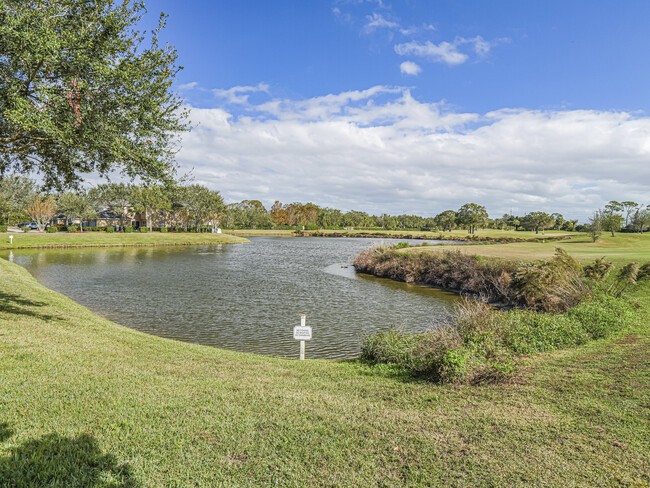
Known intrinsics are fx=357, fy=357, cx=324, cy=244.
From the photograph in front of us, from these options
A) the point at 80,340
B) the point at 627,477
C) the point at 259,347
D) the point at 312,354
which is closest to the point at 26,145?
the point at 80,340

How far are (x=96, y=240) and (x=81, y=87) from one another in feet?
200

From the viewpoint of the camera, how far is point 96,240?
6031 cm

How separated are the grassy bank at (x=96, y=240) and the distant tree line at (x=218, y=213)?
7.61 metres

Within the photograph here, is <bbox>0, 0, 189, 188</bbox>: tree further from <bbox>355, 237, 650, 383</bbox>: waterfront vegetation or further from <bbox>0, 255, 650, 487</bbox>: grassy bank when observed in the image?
<bbox>355, 237, 650, 383</bbox>: waterfront vegetation

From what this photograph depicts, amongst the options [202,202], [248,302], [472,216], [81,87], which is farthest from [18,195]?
[472,216]

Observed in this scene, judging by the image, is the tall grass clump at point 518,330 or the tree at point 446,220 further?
the tree at point 446,220

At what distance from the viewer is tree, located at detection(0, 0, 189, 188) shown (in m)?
8.16

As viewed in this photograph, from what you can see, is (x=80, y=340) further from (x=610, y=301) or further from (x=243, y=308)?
(x=610, y=301)

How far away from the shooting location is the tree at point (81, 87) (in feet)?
26.8

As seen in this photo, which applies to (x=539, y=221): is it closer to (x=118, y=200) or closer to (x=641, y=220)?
(x=641, y=220)

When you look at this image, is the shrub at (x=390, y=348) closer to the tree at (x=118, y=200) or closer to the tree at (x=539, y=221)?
the tree at (x=118, y=200)

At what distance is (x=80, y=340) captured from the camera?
33.3 ft

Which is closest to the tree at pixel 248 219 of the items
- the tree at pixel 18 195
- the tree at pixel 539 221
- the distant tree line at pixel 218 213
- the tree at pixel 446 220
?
the distant tree line at pixel 218 213

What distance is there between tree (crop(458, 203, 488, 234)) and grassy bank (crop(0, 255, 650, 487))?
12523 centimetres
